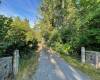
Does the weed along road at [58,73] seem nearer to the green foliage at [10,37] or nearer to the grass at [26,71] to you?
the grass at [26,71]

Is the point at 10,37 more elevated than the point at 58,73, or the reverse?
the point at 10,37

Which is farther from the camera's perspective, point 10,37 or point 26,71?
point 10,37

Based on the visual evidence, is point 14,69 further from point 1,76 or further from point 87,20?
point 87,20

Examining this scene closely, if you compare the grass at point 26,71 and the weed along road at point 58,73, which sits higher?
the weed along road at point 58,73

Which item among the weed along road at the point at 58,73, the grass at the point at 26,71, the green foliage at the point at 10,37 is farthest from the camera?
the green foliage at the point at 10,37

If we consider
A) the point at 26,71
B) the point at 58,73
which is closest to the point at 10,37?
the point at 26,71

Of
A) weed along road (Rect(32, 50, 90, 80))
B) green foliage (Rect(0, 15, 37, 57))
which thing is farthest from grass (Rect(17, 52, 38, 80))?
green foliage (Rect(0, 15, 37, 57))

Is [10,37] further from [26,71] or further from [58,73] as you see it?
[58,73]

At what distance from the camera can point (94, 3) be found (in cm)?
1636

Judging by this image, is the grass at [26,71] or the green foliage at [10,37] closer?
the grass at [26,71]

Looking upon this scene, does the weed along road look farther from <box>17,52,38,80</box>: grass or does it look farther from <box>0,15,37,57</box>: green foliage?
<box>0,15,37,57</box>: green foliage

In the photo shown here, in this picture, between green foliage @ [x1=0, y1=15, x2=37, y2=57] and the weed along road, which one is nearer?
the weed along road

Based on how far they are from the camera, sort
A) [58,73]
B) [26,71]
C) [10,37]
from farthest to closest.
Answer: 1. [10,37]
2. [26,71]
3. [58,73]

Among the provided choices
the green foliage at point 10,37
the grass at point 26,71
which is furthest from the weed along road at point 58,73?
the green foliage at point 10,37
